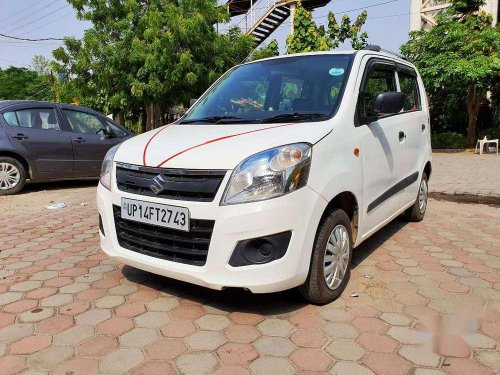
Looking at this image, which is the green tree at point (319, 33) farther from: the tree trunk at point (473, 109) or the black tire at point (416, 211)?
the black tire at point (416, 211)

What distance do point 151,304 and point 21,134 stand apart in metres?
5.37

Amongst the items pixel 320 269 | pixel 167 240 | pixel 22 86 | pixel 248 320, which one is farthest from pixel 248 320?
pixel 22 86

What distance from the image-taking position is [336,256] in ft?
9.94

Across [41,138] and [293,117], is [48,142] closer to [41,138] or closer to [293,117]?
[41,138]

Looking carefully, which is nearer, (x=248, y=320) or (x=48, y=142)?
(x=248, y=320)

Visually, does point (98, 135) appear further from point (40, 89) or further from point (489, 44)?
point (40, 89)

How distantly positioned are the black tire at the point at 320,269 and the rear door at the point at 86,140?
5.98 m

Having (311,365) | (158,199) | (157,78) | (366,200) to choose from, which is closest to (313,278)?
(311,365)

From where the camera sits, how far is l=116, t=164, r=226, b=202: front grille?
8.38 feet

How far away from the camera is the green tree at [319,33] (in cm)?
1619

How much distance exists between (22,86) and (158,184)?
49.6 metres

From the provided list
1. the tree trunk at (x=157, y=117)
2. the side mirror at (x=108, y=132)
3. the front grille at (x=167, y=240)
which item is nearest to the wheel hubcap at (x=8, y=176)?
the side mirror at (x=108, y=132)

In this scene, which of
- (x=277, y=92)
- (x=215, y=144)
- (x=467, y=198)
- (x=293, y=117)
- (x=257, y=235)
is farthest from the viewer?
(x=467, y=198)

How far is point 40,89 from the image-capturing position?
144 ft
